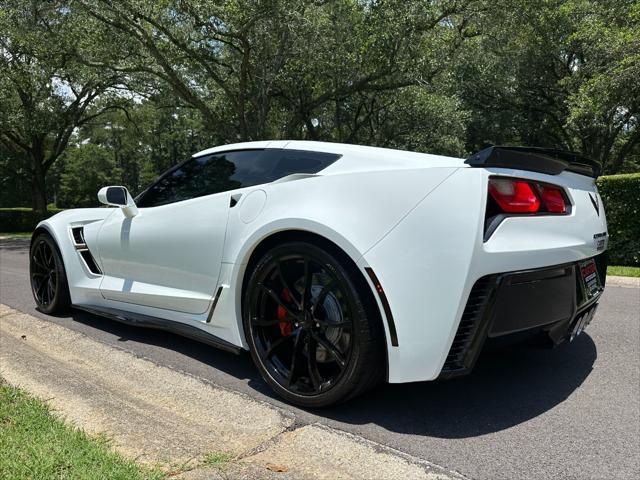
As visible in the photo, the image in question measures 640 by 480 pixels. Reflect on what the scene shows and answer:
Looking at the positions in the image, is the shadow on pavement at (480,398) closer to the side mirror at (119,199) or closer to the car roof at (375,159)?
the car roof at (375,159)

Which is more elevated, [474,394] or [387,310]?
[387,310]

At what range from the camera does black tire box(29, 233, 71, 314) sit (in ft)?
15.3

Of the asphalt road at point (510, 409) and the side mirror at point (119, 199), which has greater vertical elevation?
the side mirror at point (119, 199)

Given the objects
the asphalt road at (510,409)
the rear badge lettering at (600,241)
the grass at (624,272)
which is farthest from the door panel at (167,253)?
the grass at (624,272)

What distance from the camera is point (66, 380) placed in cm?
317

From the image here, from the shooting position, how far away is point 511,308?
237 centimetres

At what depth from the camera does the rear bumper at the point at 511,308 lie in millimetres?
2309

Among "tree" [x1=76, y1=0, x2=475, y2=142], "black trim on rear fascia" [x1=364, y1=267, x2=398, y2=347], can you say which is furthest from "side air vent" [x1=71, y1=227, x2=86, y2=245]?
"tree" [x1=76, y1=0, x2=475, y2=142]

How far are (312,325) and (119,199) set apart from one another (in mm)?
2064

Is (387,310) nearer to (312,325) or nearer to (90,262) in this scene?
(312,325)

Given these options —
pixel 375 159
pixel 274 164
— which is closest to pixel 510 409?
pixel 375 159

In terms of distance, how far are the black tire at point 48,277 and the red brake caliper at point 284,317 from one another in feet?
8.78

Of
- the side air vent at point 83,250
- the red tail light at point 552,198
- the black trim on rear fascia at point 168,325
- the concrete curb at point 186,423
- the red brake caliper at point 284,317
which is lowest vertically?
the concrete curb at point 186,423

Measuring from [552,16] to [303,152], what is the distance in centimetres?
1797
